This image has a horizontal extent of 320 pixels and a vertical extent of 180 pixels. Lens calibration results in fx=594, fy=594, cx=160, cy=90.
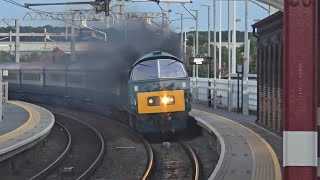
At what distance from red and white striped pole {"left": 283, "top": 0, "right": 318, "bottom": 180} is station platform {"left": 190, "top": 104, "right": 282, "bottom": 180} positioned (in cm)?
689

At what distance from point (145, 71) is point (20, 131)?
177 inches

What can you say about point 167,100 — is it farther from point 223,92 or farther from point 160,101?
point 223,92

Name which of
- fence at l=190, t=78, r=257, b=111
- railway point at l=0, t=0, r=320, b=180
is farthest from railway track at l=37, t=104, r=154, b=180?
fence at l=190, t=78, r=257, b=111

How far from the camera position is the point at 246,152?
44.2ft

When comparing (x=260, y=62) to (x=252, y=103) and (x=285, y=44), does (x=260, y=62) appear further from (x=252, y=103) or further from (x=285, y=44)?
(x=285, y=44)

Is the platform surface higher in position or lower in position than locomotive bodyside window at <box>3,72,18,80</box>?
lower

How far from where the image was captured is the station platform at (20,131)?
14.6 metres

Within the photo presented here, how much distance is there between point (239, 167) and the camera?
37.1ft

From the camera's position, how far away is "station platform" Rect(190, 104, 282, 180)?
10414 mm

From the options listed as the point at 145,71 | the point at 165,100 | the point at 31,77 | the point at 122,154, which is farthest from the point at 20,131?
the point at 31,77

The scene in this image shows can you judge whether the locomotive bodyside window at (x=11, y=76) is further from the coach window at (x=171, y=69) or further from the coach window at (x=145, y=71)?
the coach window at (x=171, y=69)

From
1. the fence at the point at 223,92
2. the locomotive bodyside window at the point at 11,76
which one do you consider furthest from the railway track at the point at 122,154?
the locomotive bodyside window at the point at 11,76

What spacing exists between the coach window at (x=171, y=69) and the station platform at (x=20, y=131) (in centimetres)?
428

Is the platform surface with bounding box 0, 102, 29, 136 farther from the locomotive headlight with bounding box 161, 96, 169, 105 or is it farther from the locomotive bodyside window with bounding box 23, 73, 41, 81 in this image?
the locomotive bodyside window with bounding box 23, 73, 41, 81
